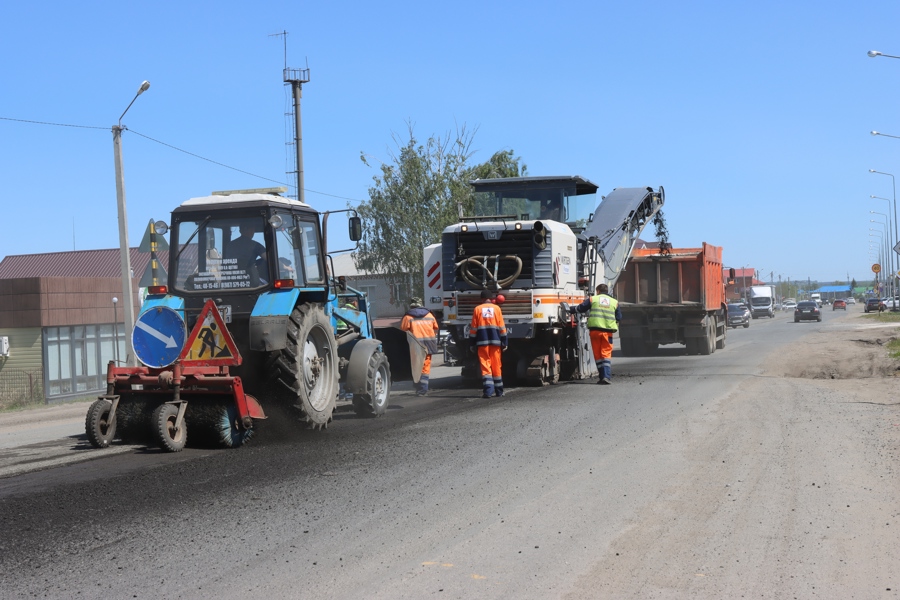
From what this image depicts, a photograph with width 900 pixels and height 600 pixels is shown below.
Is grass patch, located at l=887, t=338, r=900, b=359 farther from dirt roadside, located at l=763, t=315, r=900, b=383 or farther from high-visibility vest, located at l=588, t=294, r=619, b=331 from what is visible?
high-visibility vest, located at l=588, t=294, r=619, b=331

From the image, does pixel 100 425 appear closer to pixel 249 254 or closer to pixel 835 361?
pixel 249 254

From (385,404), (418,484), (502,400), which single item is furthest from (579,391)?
(418,484)

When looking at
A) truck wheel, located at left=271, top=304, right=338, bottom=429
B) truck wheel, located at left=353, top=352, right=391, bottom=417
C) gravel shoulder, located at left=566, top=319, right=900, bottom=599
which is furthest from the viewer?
truck wheel, located at left=353, top=352, right=391, bottom=417

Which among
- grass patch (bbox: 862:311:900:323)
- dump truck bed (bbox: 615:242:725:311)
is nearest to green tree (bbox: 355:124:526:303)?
dump truck bed (bbox: 615:242:725:311)

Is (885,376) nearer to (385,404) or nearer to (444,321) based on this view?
(444,321)

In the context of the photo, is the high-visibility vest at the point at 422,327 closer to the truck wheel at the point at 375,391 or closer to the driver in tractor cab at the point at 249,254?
the truck wheel at the point at 375,391

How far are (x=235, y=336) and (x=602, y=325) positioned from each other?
25.1 feet

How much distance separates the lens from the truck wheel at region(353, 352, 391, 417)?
1217 centimetres

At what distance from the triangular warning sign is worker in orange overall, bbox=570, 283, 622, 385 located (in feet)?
26.3

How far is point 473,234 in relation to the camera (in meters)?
16.4

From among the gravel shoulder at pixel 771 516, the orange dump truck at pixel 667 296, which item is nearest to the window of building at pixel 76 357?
the orange dump truck at pixel 667 296

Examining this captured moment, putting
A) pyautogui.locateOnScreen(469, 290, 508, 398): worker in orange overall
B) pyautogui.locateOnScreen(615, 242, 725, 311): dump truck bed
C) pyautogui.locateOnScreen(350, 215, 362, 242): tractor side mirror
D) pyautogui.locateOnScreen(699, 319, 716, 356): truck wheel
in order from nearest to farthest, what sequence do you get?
pyautogui.locateOnScreen(350, 215, 362, 242): tractor side mirror < pyautogui.locateOnScreen(469, 290, 508, 398): worker in orange overall < pyautogui.locateOnScreen(615, 242, 725, 311): dump truck bed < pyautogui.locateOnScreen(699, 319, 716, 356): truck wheel

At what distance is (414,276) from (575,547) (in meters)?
28.8

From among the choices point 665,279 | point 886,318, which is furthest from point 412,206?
point 886,318
